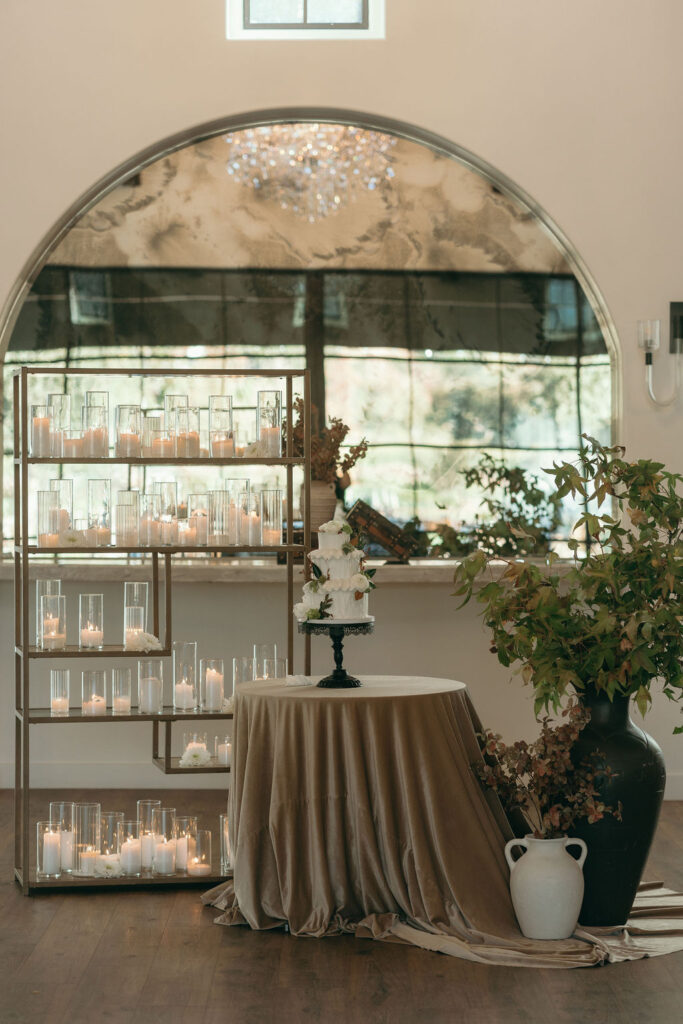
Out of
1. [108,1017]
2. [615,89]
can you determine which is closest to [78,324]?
[615,89]

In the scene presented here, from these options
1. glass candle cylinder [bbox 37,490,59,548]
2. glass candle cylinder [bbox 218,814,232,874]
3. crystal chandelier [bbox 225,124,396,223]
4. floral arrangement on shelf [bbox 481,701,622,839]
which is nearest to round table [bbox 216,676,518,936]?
floral arrangement on shelf [bbox 481,701,622,839]

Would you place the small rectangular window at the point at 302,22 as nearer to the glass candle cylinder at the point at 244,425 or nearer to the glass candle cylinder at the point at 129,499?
the glass candle cylinder at the point at 244,425

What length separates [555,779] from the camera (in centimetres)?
357

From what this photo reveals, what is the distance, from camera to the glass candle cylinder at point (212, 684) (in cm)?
433

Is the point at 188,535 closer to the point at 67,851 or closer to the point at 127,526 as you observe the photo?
the point at 127,526

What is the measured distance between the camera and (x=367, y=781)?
363 centimetres

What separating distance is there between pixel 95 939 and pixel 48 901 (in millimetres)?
480

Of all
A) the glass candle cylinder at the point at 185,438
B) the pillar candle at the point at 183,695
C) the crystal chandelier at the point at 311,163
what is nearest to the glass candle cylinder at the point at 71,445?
the glass candle cylinder at the point at 185,438

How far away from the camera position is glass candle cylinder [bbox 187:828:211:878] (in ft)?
13.7

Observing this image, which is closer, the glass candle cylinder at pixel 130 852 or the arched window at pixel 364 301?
the glass candle cylinder at pixel 130 852

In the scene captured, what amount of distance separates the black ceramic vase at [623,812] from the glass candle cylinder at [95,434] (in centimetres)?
194

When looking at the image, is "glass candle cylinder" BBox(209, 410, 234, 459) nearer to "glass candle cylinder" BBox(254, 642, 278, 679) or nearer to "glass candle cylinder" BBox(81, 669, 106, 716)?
"glass candle cylinder" BBox(254, 642, 278, 679)

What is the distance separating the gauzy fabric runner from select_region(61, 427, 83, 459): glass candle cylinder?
1.23 metres

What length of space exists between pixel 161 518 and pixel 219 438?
37 centimetres
